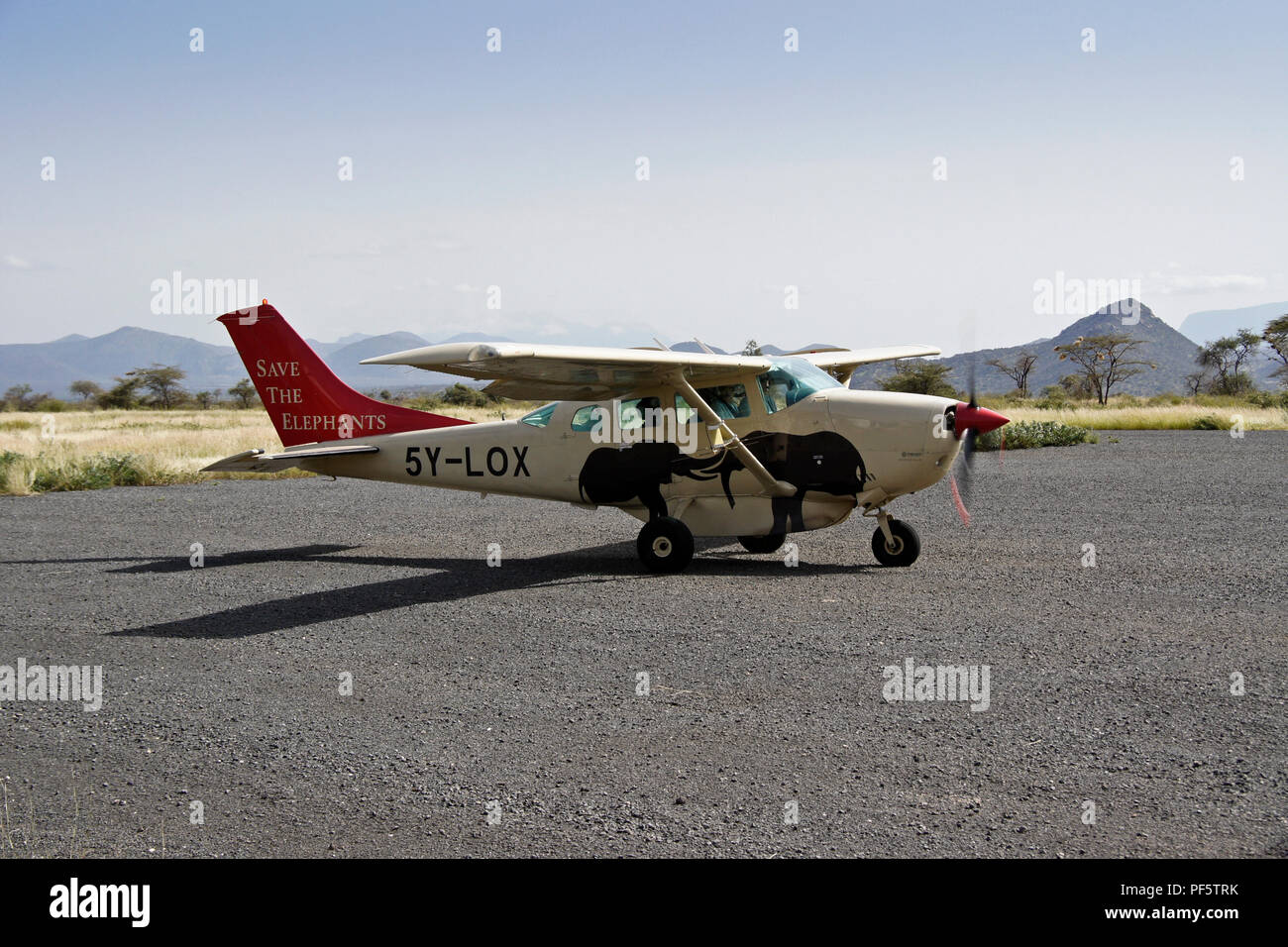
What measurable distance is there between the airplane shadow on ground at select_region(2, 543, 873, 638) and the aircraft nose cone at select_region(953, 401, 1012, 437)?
1.85m

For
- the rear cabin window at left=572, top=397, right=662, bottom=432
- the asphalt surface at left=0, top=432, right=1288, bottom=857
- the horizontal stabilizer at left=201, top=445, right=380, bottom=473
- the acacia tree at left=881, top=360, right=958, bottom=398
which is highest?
the acacia tree at left=881, top=360, right=958, bottom=398

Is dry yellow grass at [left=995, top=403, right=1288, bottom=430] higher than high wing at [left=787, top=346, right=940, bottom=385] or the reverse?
the reverse

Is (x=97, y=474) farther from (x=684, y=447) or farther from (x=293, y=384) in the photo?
(x=684, y=447)

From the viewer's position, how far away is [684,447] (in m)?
11.7

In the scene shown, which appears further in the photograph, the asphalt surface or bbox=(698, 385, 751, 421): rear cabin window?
bbox=(698, 385, 751, 421): rear cabin window

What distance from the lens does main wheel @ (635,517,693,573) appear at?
11109 mm

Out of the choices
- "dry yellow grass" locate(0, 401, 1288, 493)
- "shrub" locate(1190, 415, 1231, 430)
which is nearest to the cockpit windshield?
"dry yellow grass" locate(0, 401, 1288, 493)

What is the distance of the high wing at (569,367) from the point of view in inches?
352

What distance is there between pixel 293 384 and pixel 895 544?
797cm

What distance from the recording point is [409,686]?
6.90m

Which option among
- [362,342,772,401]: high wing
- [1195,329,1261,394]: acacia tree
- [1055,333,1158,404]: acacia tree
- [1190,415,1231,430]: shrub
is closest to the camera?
[362,342,772,401]: high wing

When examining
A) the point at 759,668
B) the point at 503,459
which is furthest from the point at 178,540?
the point at 759,668

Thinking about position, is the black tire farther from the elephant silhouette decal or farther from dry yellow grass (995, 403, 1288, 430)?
dry yellow grass (995, 403, 1288, 430)
